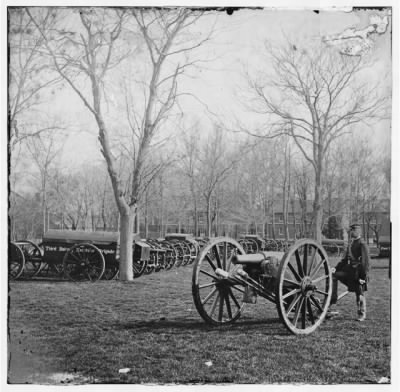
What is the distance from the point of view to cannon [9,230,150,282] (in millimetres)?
6309

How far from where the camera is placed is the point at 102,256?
7.88 metres

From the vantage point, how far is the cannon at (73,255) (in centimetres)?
631

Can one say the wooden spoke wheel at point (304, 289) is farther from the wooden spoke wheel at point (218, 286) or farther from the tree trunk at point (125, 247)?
the tree trunk at point (125, 247)

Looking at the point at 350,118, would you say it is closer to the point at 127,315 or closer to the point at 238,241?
the point at 238,241

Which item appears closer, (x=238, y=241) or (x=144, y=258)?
(x=238, y=241)

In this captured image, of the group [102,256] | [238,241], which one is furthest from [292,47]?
[102,256]

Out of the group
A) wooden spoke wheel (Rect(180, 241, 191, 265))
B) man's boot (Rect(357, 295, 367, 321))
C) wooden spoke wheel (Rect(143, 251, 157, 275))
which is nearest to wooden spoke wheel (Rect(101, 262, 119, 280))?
wooden spoke wheel (Rect(143, 251, 157, 275))

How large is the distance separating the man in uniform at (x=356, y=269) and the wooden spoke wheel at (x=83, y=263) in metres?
3.29

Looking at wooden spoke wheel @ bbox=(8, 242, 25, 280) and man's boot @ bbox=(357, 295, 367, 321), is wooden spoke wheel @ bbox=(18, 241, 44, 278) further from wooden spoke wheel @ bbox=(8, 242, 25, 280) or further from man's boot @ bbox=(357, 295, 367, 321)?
man's boot @ bbox=(357, 295, 367, 321)

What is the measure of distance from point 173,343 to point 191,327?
13.2 inches

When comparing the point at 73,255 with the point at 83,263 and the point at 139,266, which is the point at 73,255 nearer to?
the point at 83,263

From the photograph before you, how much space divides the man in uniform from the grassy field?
13 centimetres

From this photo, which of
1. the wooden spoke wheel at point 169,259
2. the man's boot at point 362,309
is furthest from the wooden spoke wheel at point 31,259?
the man's boot at point 362,309

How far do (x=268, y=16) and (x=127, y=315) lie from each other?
12.4 ft
